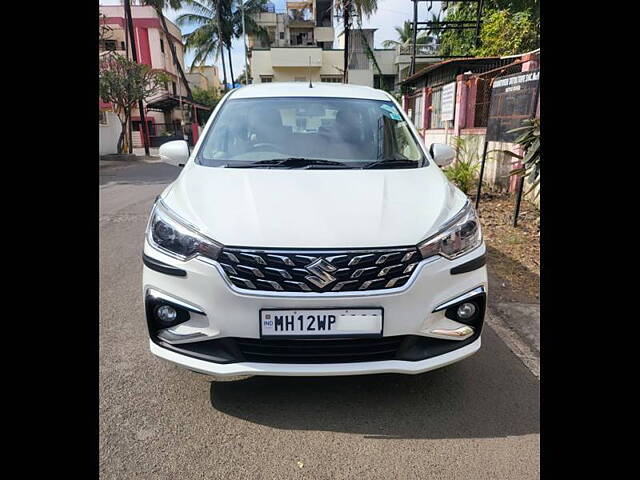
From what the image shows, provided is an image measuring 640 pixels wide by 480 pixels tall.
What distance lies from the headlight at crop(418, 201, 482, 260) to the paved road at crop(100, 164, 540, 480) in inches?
34.0

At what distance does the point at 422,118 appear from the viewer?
14117 millimetres

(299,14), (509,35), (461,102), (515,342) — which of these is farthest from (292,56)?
(515,342)

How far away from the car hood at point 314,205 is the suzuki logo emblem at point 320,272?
0.28ft

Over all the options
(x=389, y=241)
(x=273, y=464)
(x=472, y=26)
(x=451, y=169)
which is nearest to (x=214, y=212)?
(x=389, y=241)

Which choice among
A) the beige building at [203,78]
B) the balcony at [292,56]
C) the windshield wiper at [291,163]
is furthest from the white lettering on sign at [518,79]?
the beige building at [203,78]

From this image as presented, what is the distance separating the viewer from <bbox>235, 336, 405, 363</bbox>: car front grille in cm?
203

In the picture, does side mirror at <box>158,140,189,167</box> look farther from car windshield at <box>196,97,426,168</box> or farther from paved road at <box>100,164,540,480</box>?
paved road at <box>100,164,540,480</box>

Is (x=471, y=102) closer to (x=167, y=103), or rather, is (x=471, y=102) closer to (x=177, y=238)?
(x=177, y=238)

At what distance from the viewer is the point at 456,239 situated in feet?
7.14

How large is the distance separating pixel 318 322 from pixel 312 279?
0.66ft

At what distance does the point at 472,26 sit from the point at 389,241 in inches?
642

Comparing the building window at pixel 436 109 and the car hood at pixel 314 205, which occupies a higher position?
the building window at pixel 436 109

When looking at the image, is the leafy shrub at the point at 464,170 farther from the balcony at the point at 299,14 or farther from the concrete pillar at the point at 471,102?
the balcony at the point at 299,14

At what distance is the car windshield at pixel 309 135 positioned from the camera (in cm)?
296
